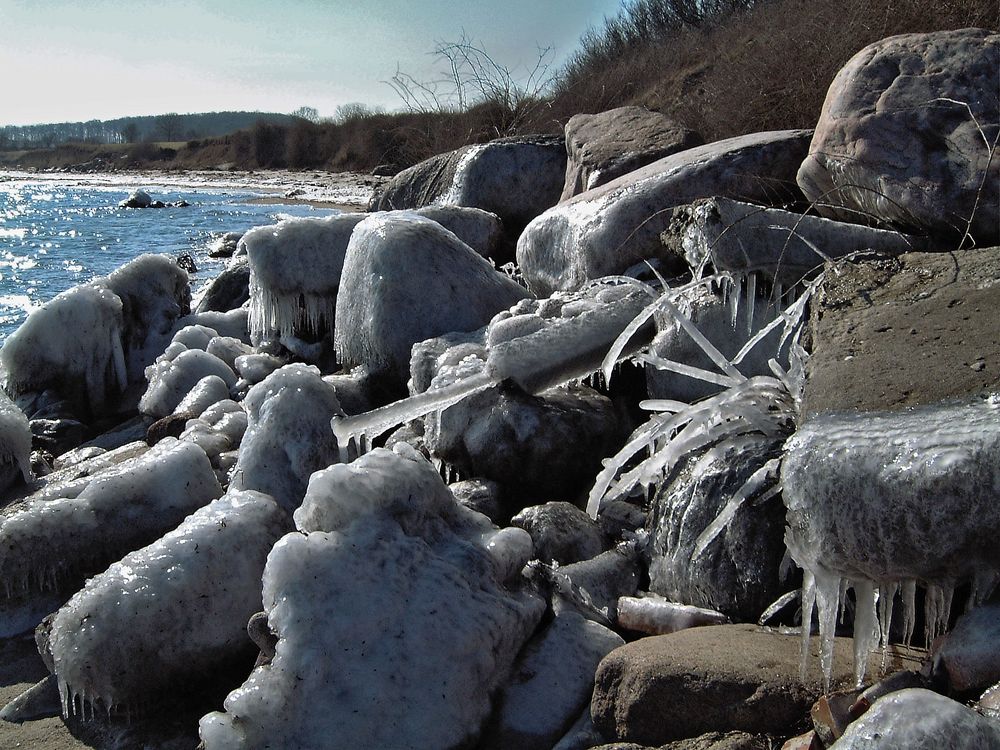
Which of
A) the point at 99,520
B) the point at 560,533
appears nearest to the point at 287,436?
the point at 99,520

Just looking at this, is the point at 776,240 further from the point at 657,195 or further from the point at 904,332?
the point at 904,332

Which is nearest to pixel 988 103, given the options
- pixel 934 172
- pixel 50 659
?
pixel 934 172

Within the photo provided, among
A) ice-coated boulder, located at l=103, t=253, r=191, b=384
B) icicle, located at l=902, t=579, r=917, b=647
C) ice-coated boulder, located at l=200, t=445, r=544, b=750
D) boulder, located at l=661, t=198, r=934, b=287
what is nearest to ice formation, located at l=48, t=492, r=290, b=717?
ice-coated boulder, located at l=200, t=445, r=544, b=750

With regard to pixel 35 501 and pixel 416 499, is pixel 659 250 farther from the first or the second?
pixel 35 501

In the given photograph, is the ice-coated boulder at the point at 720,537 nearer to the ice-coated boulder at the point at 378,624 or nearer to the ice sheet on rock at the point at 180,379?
the ice-coated boulder at the point at 378,624

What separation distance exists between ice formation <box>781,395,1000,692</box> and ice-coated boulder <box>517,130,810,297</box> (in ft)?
8.13

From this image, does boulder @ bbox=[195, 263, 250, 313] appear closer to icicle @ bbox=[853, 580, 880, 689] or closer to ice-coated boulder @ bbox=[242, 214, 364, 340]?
ice-coated boulder @ bbox=[242, 214, 364, 340]

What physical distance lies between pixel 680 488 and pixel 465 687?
0.90m

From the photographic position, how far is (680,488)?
277 cm

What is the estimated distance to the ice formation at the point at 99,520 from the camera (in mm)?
3375

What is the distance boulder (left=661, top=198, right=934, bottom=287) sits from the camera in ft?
11.2

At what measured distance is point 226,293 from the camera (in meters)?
7.59

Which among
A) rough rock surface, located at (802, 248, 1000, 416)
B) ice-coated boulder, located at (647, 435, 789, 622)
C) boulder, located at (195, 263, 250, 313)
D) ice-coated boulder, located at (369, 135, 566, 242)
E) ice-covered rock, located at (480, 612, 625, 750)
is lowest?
ice-covered rock, located at (480, 612, 625, 750)

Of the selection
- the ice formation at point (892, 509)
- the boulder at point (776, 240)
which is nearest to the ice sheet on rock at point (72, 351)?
the boulder at point (776, 240)
